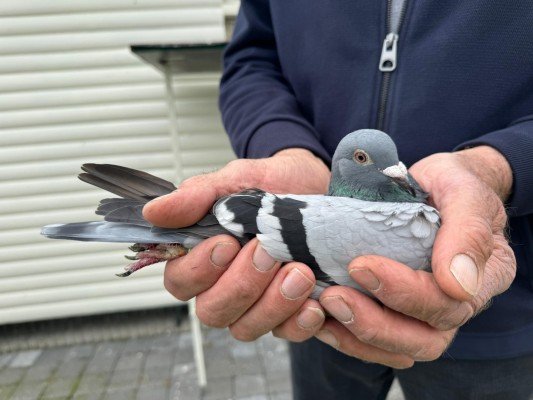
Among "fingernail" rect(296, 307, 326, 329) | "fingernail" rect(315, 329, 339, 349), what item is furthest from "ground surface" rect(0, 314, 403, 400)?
"fingernail" rect(296, 307, 326, 329)

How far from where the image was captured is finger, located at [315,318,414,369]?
151 cm

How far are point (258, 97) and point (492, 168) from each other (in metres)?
1.12

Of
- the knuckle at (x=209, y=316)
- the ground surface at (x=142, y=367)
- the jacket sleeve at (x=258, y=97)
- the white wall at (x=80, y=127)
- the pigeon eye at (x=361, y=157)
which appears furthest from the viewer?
the white wall at (x=80, y=127)

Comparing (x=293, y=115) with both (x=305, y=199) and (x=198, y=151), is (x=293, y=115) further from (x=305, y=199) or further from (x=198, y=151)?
(x=198, y=151)

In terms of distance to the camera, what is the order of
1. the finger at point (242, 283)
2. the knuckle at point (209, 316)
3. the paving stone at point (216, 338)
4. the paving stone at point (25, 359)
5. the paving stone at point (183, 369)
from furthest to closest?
the paving stone at point (216, 338), the paving stone at point (25, 359), the paving stone at point (183, 369), the knuckle at point (209, 316), the finger at point (242, 283)

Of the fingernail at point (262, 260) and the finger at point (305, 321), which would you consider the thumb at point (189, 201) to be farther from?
the finger at point (305, 321)

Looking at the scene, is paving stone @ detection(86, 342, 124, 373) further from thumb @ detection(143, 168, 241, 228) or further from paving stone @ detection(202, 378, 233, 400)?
thumb @ detection(143, 168, 241, 228)

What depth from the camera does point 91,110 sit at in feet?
13.7

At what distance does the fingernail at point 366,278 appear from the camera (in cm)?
129

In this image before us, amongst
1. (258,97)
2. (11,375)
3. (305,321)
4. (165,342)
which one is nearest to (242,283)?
(305,321)

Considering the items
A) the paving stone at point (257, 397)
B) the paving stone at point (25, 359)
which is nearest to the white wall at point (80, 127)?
the paving stone at point (25, 359)

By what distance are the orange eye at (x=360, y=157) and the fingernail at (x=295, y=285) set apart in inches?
21.7

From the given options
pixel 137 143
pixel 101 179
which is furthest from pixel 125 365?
pixel 101 179

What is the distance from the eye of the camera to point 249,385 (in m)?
3.90
